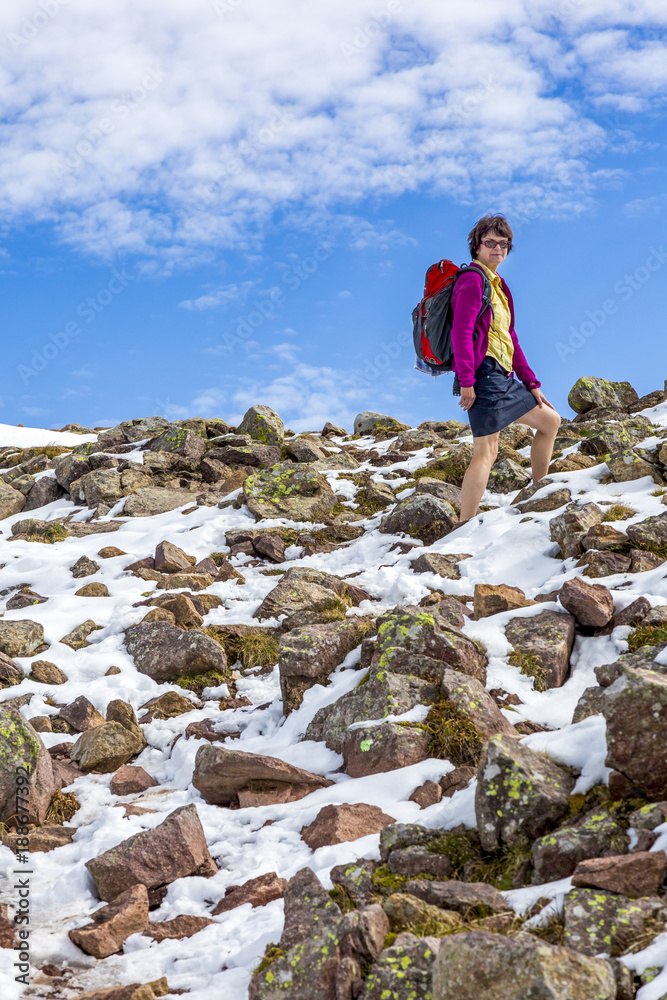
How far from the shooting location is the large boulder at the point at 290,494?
12.7 metres

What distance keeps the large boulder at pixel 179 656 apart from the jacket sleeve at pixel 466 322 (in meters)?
4.17

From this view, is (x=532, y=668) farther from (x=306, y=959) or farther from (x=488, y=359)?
(x=488, y=359)

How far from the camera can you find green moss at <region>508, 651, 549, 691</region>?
6.04m

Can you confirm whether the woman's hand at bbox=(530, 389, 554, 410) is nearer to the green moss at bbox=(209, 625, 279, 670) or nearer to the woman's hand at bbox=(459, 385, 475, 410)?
the woman's hand at bbox=(459, 385, 475, 410)

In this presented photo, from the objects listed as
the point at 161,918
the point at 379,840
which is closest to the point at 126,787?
the point at 161,918

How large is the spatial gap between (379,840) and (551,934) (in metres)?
1.36

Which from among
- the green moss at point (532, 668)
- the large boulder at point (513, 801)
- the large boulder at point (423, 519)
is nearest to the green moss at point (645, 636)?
the green moss at point (532, 668)

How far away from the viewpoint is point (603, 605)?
645 cm

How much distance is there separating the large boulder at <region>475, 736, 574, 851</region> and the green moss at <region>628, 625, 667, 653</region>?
229 cm

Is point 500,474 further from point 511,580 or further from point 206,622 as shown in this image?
point 206,622

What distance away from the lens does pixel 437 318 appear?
888 centimetres

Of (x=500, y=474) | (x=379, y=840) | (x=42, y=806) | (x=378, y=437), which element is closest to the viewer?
(x=379, y=840)

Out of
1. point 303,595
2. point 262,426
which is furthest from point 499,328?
point 262,426

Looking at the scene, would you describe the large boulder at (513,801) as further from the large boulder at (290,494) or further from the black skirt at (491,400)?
the large boulder at (290,494)
